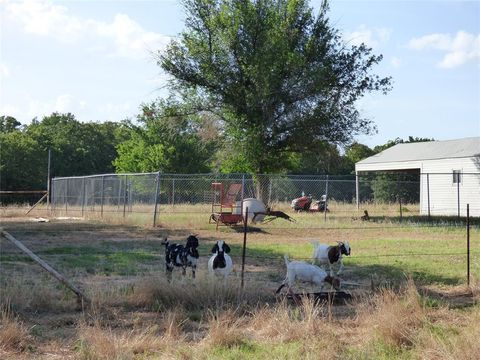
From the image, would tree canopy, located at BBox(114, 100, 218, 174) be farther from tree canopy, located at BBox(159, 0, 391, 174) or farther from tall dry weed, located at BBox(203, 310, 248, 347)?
tall dry weed, located at BBox(203, 310, 248, 347)

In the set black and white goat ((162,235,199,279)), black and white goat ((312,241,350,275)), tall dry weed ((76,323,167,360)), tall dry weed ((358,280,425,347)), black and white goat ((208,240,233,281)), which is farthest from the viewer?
black and white goat ((312,241,350,275))

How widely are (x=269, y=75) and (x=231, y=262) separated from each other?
1778cm

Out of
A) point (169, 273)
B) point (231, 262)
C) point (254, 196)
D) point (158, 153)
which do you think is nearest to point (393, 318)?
point (231, 262)

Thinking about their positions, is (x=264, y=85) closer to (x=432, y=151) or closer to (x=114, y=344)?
(x=432, y=151)

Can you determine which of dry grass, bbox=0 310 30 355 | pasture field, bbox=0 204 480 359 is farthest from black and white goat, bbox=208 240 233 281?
dry grass, bbox=0 310 30 355

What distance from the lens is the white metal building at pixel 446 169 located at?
97.2 ft

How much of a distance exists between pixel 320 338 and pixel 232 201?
17.5 meters

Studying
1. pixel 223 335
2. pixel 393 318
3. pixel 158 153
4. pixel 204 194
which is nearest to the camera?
pixel 223 335

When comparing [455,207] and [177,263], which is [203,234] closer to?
[177,263]

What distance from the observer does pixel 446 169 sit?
31438 mm

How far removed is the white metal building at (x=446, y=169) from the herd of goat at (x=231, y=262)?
1680 cm

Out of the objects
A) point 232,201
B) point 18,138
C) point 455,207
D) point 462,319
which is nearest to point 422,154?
point 455,207

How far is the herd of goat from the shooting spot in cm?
887

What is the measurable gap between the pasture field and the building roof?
1834cm
